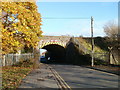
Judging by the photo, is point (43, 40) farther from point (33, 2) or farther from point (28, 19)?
point (28, 19)

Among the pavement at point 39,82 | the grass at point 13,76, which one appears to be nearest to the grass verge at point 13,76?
the grass at point 13,76

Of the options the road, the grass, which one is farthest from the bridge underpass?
the road

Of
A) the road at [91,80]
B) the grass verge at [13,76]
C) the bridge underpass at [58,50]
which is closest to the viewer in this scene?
the grass verge at [13,76]

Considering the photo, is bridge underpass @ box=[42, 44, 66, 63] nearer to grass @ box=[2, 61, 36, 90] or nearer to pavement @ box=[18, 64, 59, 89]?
grass @ box=[2, 61, 36, 90]

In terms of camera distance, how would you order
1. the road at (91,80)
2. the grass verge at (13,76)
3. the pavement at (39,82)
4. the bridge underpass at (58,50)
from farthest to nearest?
the bridge underpass at (58,50) → the road at (91,80) → the pavement at (39,82) → the grass verge at (13,76)

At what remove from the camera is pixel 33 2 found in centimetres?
1403

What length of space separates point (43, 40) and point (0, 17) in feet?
101

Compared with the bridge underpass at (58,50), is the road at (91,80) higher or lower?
lower

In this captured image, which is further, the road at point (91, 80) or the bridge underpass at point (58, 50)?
the bridge underpass at point (58, 50)

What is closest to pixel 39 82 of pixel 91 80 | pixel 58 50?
pixel 91 80

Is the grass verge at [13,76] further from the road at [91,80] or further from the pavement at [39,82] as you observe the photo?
the road at [91,80]

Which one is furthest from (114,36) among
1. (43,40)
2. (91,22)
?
(43,40)

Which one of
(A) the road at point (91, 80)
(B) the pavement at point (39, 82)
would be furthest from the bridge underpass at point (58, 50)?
(B) the pavement at point (39, 82)

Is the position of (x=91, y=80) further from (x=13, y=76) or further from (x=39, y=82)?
(x=13, y=76)
